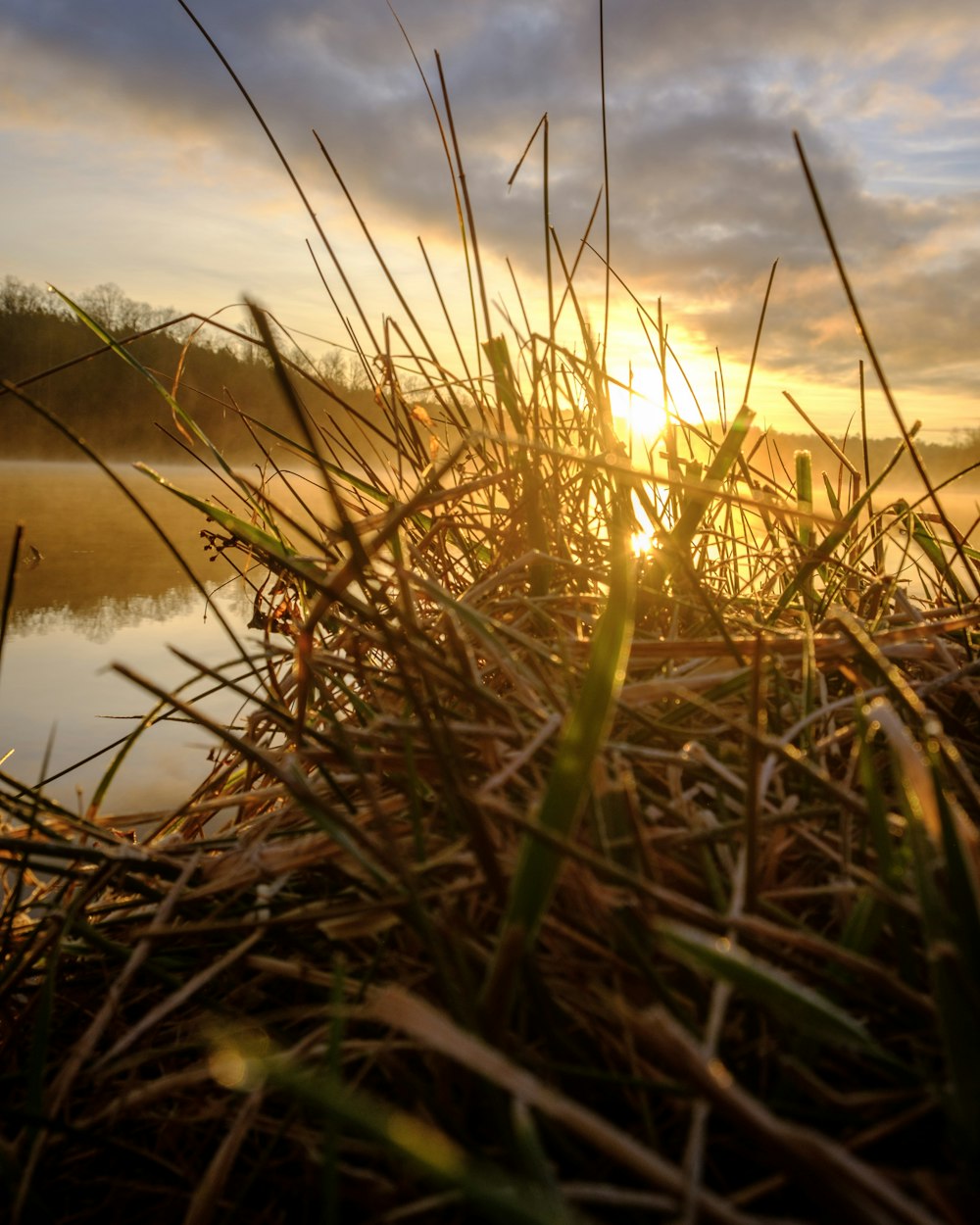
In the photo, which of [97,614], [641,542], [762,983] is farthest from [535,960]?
[97,614]

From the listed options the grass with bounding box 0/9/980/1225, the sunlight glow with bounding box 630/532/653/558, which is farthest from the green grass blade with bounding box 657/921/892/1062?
the sunlight glow with bounding box 630/532/653/558

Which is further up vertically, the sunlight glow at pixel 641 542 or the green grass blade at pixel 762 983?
the sunlight glow at pixel 641 542

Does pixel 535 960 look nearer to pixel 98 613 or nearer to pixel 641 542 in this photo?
pixel 641 542

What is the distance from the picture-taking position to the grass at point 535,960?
0.34 meters

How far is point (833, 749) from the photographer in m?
0.65

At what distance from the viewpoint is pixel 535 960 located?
0.42 meters

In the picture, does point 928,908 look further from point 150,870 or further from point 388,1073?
point 150,870

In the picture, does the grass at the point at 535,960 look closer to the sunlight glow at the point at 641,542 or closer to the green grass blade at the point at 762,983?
the green grass blade at the point at 762,983

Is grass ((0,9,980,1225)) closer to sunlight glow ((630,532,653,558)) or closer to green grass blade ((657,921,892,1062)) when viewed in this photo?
green grass blade ((657,921,892,1062))

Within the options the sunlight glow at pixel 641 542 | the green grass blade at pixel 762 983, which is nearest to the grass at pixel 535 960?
the green grass blade at pixel 762 983

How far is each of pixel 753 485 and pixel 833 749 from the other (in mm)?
617

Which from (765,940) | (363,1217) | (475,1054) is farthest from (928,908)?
(363,1217)

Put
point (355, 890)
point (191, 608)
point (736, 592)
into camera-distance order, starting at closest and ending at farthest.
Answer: point (355, 890) → point (736, 592) → point (191, 608)

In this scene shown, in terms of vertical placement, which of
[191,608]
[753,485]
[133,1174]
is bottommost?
[191,608]
